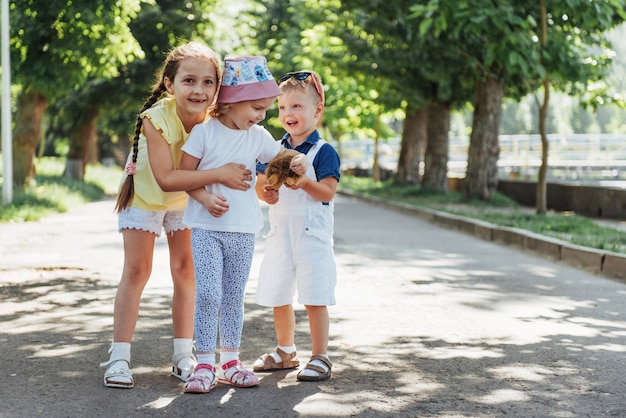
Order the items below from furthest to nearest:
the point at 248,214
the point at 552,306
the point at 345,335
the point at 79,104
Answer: the point at 79,104, the point at 552,306, the point at 345,335, the point at 248,214

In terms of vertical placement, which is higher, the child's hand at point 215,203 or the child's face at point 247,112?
the child's face at point 247,112

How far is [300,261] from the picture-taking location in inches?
211

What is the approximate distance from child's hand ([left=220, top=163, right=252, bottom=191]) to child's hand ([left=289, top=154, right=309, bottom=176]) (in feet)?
0.71

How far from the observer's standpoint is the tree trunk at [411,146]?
102 ft

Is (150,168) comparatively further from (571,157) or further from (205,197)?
(571,157)

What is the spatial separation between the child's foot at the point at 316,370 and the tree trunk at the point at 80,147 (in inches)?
1030

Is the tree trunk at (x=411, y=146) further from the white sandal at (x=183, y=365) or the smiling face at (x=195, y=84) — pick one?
the smiling face at (x=195, y=84)

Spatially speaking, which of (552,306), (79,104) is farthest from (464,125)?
(552,306)

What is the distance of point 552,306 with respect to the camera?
26.7ft

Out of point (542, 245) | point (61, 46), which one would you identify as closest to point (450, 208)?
point (542, 245)

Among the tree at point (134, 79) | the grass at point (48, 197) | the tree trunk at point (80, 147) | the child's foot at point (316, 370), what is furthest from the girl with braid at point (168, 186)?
the tree trunk at point (80, 147)

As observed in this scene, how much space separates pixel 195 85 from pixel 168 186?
499 mm

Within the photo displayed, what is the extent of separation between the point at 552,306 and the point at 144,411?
4445mm

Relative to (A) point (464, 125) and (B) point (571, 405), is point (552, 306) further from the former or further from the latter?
(A) point (464, 125)
